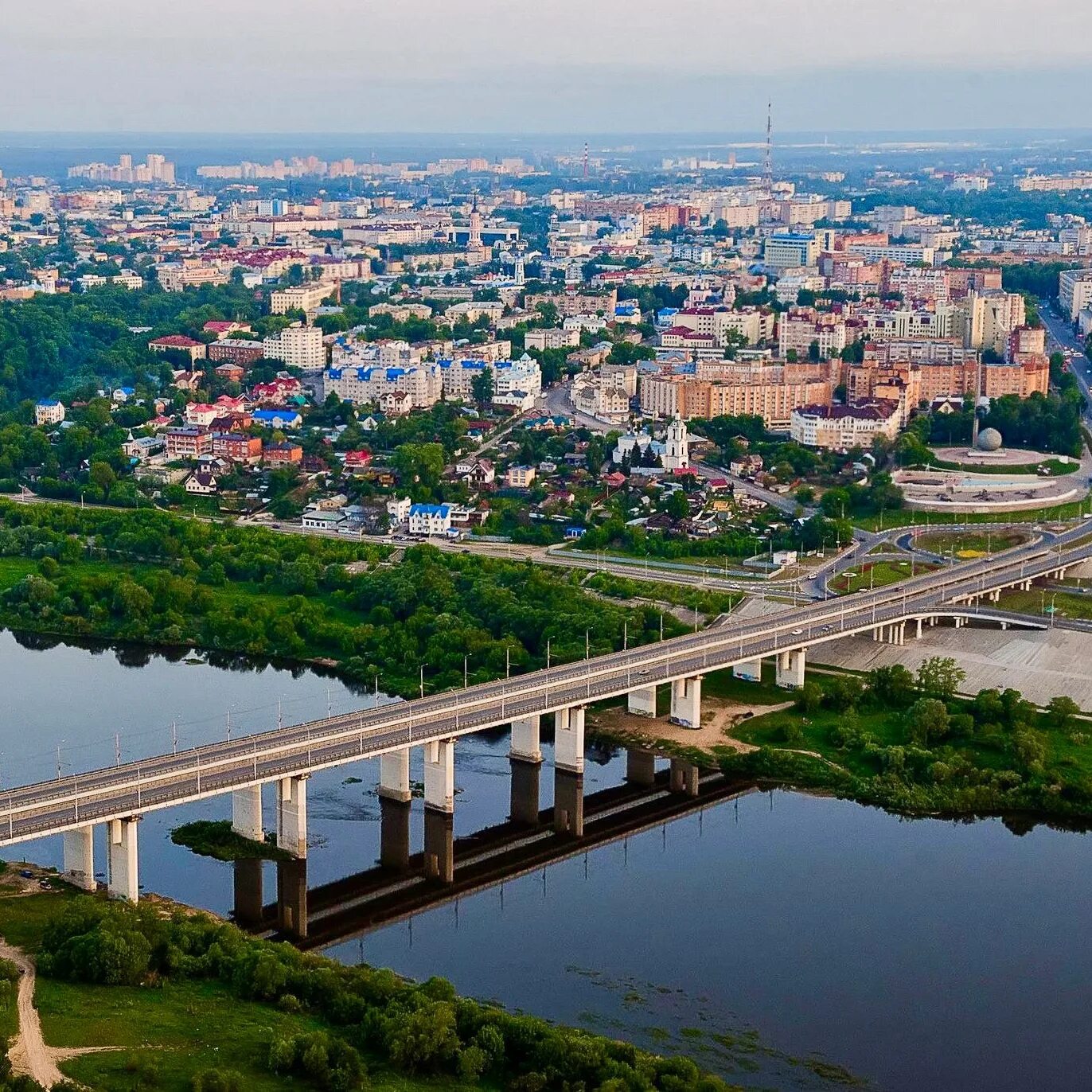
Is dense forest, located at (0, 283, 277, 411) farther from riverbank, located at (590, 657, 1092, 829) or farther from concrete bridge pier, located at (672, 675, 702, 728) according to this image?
riverbank, located at (590, 657, 1092, 829)

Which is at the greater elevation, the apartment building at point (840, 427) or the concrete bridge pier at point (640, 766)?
the apartment building at point (840, 427)

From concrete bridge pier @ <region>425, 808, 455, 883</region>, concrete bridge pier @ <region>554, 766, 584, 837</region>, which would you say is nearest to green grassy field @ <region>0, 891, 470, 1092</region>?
concrete bridge pier @ <region>425, 808, 455, 883</region>

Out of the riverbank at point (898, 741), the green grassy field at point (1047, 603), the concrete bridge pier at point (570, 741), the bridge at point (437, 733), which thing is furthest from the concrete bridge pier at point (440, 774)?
the green grassy field at point (1047, 603)

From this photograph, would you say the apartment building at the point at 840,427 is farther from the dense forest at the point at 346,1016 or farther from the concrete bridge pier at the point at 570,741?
the dense forest at the point at 346,1016

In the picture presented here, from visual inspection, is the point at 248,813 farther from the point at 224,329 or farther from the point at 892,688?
the point at 224,329

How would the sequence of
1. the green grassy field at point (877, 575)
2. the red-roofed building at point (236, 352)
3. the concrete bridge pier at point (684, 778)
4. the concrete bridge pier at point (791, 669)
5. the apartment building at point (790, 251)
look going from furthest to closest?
the apartment building at point (790, 251) → the red-roofed building at point (236, 352) → the green grassy field at point (877, 575) → the concrete bridge pier at point (791, 669) → the concrete bridge pier at point (684, 778)

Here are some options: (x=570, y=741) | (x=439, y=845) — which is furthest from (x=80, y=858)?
(x=570, y=741)
